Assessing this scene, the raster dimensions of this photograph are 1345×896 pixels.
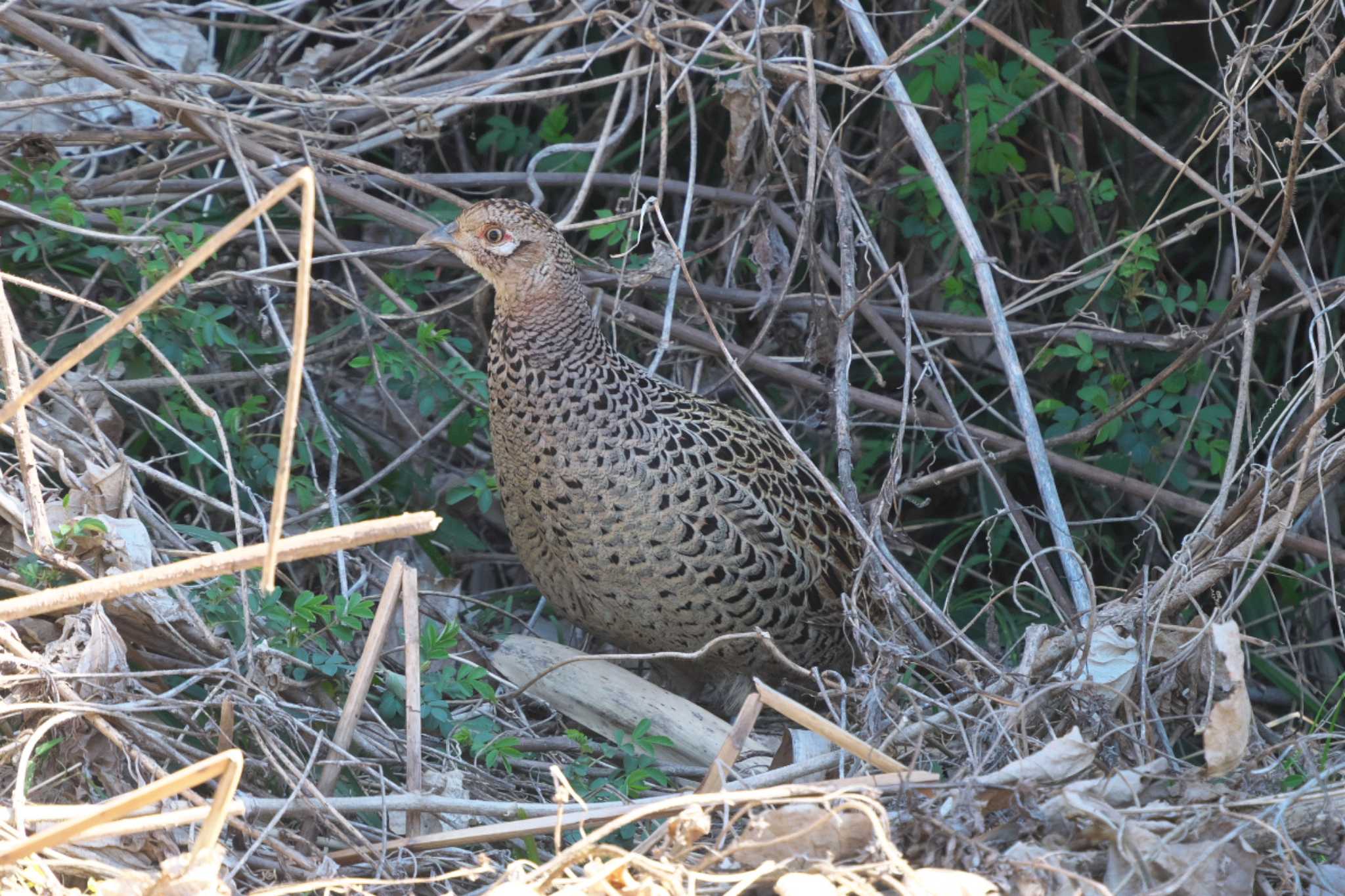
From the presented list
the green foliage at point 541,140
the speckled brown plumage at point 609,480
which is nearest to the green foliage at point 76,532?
the speckled brown plumage at point 609,480

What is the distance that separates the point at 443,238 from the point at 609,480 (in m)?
0.61

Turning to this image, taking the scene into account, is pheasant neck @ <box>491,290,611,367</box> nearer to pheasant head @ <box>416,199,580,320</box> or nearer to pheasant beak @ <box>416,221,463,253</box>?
pheasant head @ <box>416,199,580,320</box>

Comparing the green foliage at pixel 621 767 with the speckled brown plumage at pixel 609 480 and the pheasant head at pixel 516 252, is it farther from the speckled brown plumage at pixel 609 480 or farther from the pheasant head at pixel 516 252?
the pheasant head at pixel 516 252

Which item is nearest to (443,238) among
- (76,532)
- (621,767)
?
(76,532)

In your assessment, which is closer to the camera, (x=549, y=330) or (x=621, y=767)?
(x=621, y=767)

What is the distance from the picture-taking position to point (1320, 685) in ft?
11.6

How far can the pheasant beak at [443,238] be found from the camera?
285 centimetres

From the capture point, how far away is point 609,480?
2.77 m

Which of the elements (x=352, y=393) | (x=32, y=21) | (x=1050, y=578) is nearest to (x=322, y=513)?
(x=352, y=393)

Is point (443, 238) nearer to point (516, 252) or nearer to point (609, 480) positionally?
point (516, 252)

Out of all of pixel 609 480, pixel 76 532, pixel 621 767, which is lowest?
pixel 621 767

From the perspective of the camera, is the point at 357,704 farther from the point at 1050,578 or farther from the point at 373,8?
the point at 373,8

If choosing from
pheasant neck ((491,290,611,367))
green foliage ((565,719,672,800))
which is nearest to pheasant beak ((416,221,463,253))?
pheasant neck ((491,290,611,367))

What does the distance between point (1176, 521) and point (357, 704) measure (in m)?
2.33
